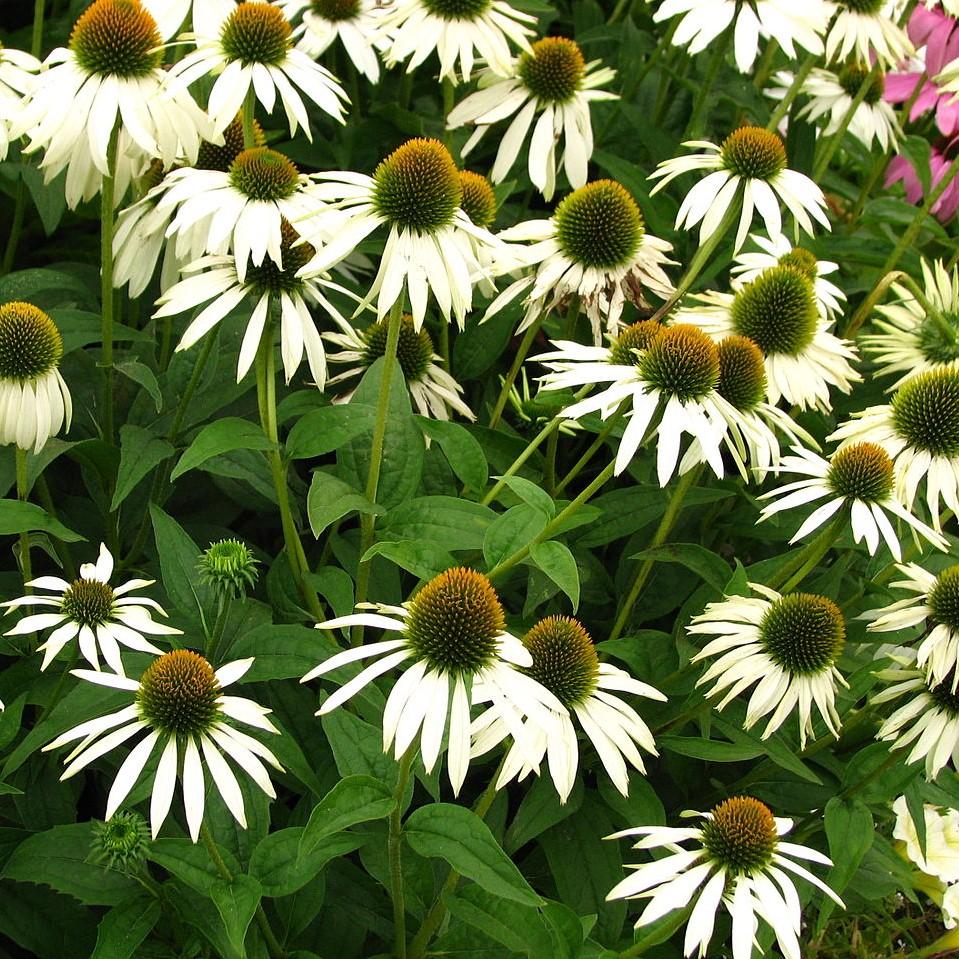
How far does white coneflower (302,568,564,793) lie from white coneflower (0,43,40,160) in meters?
0.91

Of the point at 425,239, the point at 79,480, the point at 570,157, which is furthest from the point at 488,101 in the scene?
the point at 79,480

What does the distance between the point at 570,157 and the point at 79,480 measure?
1019 millimetres

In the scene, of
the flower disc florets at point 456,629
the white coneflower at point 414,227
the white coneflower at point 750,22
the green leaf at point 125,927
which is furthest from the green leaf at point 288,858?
the white coneflower at point 750,22

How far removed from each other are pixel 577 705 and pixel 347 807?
1.01 feet

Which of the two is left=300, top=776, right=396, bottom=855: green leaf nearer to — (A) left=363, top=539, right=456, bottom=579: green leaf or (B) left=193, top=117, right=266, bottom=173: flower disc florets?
(A) left=363, top=539, right=456, bottom=579: green leaf

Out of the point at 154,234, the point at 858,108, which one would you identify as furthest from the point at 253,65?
the point at 858,108

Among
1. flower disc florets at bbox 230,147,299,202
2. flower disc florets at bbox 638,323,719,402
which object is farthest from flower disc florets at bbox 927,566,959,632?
flower disc florets at bbox 230,147,299,202

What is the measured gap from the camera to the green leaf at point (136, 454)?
154 centimetres

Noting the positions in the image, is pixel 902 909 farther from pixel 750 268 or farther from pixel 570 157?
pixel 570 157

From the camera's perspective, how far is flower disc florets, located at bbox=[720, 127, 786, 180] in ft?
5.75

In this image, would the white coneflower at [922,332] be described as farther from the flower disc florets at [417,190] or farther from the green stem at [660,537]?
the flower disc florets at [417,190]

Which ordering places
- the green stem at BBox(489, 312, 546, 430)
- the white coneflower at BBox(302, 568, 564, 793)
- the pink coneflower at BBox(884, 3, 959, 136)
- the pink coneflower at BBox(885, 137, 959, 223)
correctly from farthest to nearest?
1. the pink coneflower at BBox(885, 137, 959, 223)
2. the pink coneflower at BBox(884, 3, 959, 136)
3. the green stem at BBox(489, 312, 546, 430)
4. the white coneflower at BBox(302, 568, 564, 793)

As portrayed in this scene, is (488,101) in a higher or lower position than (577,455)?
higher

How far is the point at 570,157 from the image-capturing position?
2.03m
